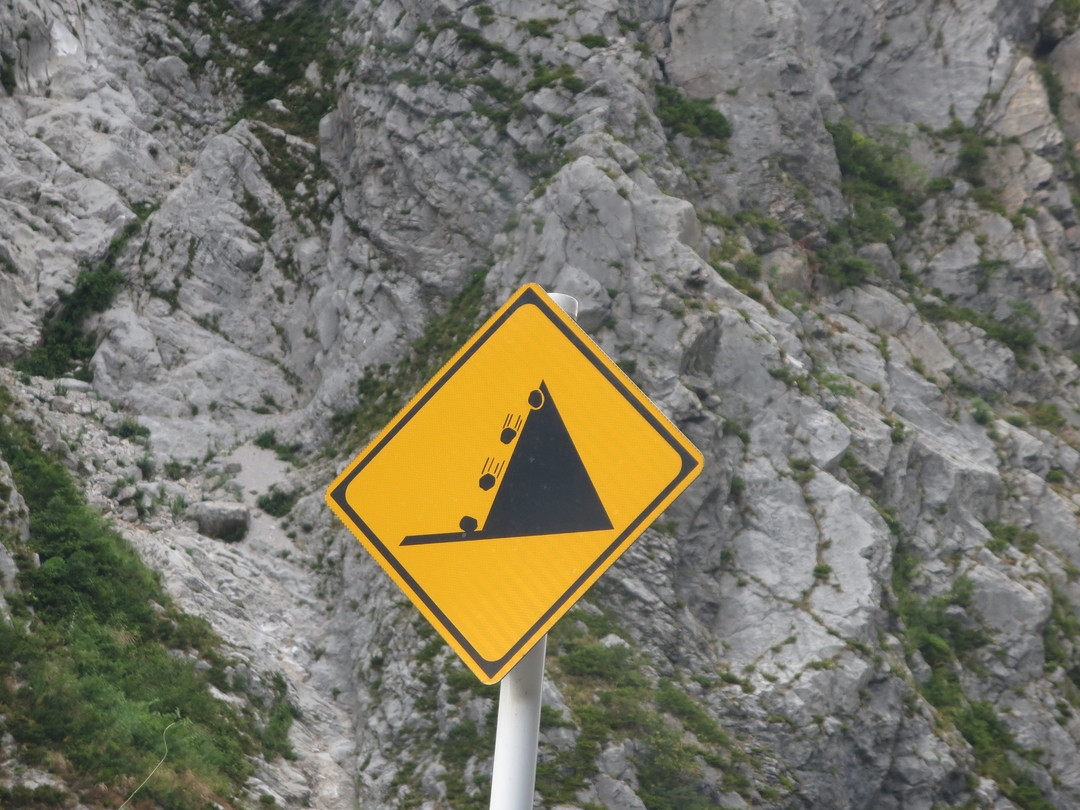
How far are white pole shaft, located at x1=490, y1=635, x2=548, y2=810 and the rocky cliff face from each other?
9520 millimetres

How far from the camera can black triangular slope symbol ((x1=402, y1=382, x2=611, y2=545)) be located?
2129 millimetres

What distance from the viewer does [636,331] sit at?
15.7m

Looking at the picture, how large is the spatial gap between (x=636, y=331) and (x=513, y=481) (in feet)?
45.1

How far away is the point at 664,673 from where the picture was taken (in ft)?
43.0

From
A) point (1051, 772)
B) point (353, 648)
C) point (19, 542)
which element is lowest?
point (1051, 772)

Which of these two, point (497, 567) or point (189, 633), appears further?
point (189, 633)

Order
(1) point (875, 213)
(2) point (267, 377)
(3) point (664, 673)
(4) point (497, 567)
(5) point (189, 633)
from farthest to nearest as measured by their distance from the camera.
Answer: (1) point (875, 213) < (2) point (267, 377) < (3) point (664, 673) < (5) point (189, 633) < (4) point (497, 567)

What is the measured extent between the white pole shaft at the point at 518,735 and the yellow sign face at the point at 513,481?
0.06 m

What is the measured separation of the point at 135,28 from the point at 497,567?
24.6m

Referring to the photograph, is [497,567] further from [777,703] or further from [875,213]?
[875,213]

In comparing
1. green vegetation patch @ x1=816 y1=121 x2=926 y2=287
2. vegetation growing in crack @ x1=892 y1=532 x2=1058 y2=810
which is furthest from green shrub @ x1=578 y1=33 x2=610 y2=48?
vegetation growing in crack @ x1=892 y1=532 x2=1058 y2=810

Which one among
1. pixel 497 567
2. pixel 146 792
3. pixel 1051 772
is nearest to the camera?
pixel 497 567

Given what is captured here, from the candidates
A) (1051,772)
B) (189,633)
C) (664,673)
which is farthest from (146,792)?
(1051,772)

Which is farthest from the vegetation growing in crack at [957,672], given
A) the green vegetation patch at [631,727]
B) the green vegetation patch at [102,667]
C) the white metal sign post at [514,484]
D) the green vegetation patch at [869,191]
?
the white metal sign post at [514,484]
